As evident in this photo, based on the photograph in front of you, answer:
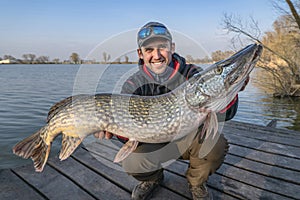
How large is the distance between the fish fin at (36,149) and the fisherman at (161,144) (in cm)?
47

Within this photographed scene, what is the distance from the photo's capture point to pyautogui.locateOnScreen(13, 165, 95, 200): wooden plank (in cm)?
207

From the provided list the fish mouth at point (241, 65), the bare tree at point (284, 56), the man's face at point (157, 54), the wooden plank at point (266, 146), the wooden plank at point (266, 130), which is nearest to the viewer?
the fish mouth at point (241, 65)

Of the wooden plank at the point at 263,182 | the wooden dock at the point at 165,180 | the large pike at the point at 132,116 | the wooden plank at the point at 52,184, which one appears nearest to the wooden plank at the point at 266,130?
the wooden dock at the point at 165,180

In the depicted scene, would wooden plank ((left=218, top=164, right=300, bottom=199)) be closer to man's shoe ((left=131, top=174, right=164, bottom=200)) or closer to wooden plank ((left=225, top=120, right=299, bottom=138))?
man's shoe ((left=131, top=174, right=164, bottom=200))

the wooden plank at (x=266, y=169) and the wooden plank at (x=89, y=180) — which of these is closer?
the wooden plank at (x=89, y=180)

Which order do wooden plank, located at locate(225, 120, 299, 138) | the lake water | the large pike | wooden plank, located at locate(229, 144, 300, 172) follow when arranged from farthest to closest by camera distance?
the lake water, wooden plank, located at locate(225, 120, 299, 138), wooden plank, located at locate(229, 144, 300, 172), the large pike

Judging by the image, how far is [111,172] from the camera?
249 cm

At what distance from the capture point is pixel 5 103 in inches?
368

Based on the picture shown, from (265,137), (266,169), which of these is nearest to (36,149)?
(266,169)

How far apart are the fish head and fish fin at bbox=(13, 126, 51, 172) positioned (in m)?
1.30

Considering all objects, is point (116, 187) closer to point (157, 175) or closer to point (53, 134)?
point (157, 175)

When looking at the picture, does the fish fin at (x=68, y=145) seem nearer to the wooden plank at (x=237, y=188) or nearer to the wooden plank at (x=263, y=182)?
the wooden plank at (x=237, y=188)

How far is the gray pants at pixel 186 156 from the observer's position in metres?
1.94

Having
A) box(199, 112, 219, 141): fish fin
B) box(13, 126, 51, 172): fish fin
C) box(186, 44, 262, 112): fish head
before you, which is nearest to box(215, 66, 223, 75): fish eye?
box(186, 44, 262, 112): fish head
